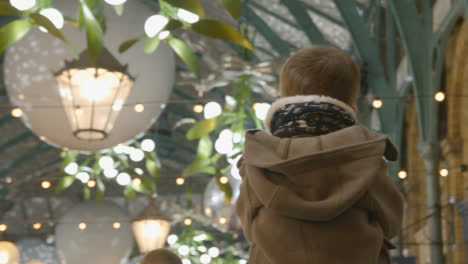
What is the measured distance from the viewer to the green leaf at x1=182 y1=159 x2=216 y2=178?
305cm

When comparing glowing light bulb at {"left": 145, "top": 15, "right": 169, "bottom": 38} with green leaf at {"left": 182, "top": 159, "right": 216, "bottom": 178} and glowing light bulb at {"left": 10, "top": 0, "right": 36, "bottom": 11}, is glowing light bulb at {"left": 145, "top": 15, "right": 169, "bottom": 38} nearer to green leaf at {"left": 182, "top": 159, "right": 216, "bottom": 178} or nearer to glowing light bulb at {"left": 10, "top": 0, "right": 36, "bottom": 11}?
glowing light bulb at {"left": 10, "top": 0, "right": 36, "bottom": 11}

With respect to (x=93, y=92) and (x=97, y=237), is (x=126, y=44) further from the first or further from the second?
(x=97, y=237)

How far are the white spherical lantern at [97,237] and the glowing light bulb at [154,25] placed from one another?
2.74m

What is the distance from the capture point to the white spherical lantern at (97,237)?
457 cm

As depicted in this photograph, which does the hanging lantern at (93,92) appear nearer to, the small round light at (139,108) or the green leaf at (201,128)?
the small round light at (139,108)

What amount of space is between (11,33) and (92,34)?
0.16 metres

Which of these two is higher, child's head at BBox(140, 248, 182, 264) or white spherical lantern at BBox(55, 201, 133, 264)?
child's head at BBox(140, 248, 182, 264)

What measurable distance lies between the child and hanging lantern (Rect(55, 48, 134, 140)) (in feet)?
1.53

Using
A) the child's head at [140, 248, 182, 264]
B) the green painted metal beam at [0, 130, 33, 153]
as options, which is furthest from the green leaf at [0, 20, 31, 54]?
the green painted metal beam at [0, 130, 33, 153]

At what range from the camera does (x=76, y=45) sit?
183 centimetres

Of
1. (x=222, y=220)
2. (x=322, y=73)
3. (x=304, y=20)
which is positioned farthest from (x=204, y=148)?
(x=304, y=20)

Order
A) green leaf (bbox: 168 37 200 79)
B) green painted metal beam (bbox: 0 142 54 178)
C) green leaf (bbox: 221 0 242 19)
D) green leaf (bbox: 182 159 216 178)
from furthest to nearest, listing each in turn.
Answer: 1. green painted metal beam (bbox: 0 142 54 178)
2. green leaf (bbox: 182 159 216 178)
3. green leaf (bbox: 168 37 200 79)
4. green leaf (bbox: 221 0 242 19)

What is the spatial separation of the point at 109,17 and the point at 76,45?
10 cm

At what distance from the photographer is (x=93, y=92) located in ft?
6.18
